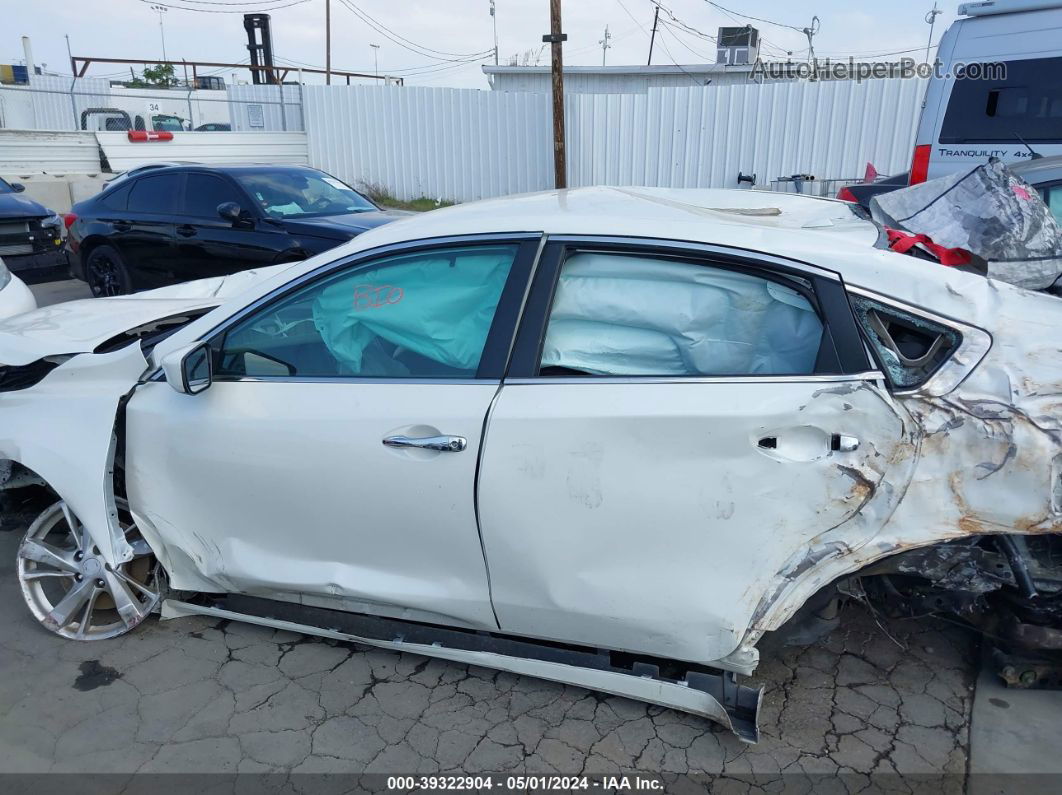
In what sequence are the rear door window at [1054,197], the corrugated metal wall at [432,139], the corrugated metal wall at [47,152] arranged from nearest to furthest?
the rear door window at [1054,197] → the corrugated metal wall at [47,152] → the corrugated metal wall at [432,139]

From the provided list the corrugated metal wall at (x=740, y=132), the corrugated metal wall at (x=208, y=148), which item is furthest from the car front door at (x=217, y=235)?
the corrugated metal wall at (x=208, y=148)

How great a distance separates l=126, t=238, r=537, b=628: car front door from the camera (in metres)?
2.63

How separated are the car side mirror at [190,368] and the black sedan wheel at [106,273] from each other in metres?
6.38

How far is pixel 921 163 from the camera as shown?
784 centimetres

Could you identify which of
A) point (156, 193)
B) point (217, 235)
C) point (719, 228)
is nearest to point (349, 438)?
point (719, 228)

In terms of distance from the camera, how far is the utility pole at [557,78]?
13.3 metres

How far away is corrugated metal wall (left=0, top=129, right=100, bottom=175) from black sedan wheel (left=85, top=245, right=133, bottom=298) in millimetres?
9289

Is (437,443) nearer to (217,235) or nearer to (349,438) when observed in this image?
(349,438)

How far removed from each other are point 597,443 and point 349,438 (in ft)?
2.69

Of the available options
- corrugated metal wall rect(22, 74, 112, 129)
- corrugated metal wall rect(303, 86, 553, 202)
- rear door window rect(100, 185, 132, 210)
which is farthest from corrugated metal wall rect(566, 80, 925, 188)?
corrugated metal wall rect(22, 74, 112, 129)

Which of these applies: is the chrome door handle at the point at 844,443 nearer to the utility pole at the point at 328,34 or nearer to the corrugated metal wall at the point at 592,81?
the corrugated metal wall at the point at 592,81

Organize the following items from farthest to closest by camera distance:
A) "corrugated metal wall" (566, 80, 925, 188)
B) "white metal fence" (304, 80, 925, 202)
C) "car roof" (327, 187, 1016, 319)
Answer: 1. "white metal fence" (304, 80, 925, 202)
2. "corrugated metal wall" (566, 80, 925, 188)
3. "car roof" (327, 187, 1016, 319)

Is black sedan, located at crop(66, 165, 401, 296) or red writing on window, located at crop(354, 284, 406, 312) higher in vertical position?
red writing on window, located at crop(354, 284, 406, 312)

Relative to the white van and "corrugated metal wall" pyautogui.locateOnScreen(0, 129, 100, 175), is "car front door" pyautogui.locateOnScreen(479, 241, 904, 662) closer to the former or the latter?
the white van
